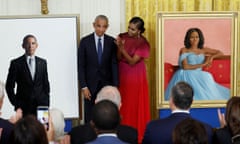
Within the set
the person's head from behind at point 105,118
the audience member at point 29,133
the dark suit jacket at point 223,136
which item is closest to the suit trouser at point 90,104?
the dark suit jacket at point 223,136

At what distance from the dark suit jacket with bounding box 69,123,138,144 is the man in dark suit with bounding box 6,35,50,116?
298 cm

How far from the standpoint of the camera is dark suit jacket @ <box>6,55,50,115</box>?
21.8ft

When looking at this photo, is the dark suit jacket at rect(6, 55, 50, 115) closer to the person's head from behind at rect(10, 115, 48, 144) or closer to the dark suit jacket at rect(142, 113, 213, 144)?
the dark suit jacket at rect(142, 113, 213, 144)

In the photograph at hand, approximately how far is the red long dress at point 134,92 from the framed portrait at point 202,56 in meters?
0.21

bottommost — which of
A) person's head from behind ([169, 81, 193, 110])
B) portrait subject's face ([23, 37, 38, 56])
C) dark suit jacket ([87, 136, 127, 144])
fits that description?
dark suit jacket ([87, 136, 127, 144])

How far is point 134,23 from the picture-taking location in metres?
6.66

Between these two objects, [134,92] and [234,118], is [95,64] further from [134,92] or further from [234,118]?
[234,118]

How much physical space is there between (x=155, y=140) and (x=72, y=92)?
3.31 meters

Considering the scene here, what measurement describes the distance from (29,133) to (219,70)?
464 cm

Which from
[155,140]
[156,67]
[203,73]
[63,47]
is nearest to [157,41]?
[156,67]

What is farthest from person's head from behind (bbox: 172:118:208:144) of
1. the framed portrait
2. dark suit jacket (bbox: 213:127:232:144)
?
the framed portrait

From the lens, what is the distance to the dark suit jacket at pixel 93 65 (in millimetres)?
6566

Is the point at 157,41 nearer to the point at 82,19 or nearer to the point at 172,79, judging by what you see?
the point at 172,79

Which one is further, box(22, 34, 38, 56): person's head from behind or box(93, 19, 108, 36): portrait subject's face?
box(22, 34, 38, 56): person's head from behind
